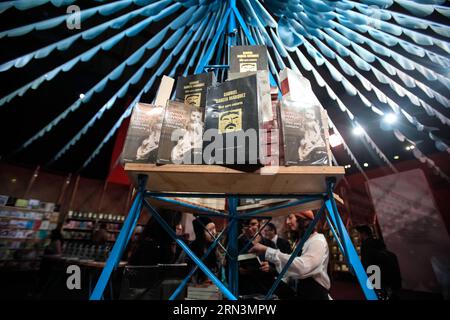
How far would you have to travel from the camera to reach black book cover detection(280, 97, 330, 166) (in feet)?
3.23

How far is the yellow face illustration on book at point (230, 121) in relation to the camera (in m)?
0.99

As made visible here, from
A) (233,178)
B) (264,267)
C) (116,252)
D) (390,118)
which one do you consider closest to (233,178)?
(233,178)

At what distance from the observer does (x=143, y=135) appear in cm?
111

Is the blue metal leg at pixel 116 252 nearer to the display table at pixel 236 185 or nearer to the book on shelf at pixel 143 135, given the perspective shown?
the display table at pixel 236 185

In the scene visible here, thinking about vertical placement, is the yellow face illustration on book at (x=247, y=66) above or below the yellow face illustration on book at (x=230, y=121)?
above

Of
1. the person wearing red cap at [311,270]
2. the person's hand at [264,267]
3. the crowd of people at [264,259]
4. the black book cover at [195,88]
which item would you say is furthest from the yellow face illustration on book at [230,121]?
the person's hand at [264,267]

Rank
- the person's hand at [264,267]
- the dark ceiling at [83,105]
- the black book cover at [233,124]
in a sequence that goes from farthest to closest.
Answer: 1. the dark ceiling at [83,105]
2. the person's hand at [264,267]
3. the black book cover at [233,124]

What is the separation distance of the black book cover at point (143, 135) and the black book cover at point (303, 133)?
2.04 feet

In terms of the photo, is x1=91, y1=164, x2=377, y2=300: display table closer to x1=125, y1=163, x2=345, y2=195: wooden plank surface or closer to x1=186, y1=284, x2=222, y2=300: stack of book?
x1=125, y1=163, x2=345, y2=195: wooden plank surface

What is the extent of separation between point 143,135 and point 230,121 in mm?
448

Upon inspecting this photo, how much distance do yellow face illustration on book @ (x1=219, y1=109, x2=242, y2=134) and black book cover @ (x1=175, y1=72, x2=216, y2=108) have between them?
299mm

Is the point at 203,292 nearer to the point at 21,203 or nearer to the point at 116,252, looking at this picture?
the point at 116,252

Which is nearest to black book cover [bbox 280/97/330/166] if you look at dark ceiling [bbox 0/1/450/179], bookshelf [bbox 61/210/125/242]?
dark ceiling [bbox 0/1/450/179]
